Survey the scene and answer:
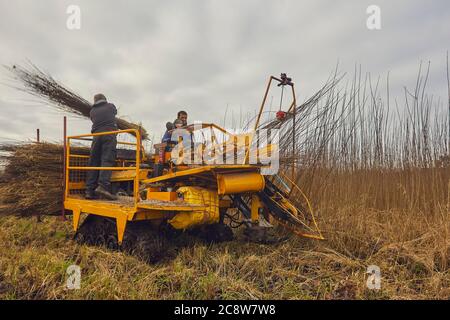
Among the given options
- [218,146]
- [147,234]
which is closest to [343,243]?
[218,146]

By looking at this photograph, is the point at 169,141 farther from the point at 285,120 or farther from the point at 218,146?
the point at 285,120

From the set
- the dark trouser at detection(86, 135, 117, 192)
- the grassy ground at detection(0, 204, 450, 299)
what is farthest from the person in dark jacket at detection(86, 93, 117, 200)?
the grassy ground at detection(0, 204, 450, 299)

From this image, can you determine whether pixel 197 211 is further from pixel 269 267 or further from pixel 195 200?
pixel 269 267

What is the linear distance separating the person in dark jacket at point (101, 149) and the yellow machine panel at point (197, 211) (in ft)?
4.77

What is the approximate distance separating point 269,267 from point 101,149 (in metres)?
3.03

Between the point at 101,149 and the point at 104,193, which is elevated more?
the point at 101,149

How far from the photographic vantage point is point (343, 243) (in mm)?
3955

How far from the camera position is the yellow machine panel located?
11.8ft

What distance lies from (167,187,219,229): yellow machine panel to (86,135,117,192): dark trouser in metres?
1.44

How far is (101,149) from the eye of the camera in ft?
15.7

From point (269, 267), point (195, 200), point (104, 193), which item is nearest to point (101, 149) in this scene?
point (104, 193)

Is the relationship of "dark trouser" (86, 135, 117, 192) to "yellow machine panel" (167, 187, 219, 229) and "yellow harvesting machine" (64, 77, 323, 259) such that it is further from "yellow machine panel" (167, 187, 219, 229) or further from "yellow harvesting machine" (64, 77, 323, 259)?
"yellow machine panel" (167, 187, 219, 229)

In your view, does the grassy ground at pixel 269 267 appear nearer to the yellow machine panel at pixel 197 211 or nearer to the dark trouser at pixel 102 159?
the yellow machine panel at pixel 197 211
